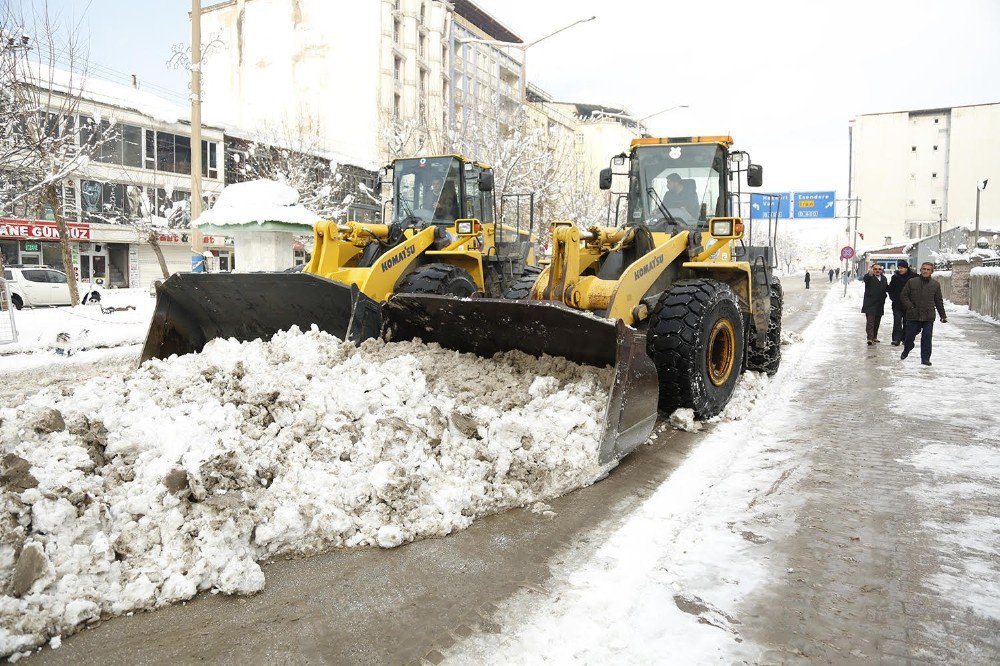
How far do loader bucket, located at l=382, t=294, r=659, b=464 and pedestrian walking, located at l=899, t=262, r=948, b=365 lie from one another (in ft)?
22.5

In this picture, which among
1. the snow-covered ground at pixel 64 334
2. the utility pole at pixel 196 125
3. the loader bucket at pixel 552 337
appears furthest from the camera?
the utility pole at pixel 196 125

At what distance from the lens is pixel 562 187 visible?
32.5m

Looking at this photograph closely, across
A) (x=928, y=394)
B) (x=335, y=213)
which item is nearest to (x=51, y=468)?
(x=928, y=394)

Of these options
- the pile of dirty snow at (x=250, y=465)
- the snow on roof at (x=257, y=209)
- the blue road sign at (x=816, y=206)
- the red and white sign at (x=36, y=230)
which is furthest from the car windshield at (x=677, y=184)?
the blue road sign at (x=816, y=206)

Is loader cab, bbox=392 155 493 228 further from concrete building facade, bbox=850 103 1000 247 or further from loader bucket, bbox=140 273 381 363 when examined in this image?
concrete building facade, bbox=850 103 1000 247

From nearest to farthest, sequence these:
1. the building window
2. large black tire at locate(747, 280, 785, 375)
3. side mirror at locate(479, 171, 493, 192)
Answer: large black tire at locate(747, 280, 785, 375) → side mirror at locate(479, 171, 493, 192) → the building window

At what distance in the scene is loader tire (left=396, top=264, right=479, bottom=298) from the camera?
786 centimetres

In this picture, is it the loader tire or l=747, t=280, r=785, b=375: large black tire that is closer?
the loader tire

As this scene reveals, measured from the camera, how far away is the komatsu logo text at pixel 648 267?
6245 mm

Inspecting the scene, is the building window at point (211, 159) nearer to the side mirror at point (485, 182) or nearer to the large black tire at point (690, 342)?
the side mirror at point (485, 182)

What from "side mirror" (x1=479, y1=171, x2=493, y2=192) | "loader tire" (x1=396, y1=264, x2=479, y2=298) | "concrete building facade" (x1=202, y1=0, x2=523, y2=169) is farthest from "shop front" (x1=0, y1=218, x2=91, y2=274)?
"loader tire" (x1=396, y1=264, x2=479, y2=298)

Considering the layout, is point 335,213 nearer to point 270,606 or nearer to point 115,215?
point 115,215

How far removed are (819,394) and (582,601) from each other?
597 centimetres

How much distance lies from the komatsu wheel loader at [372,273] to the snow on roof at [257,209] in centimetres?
451
